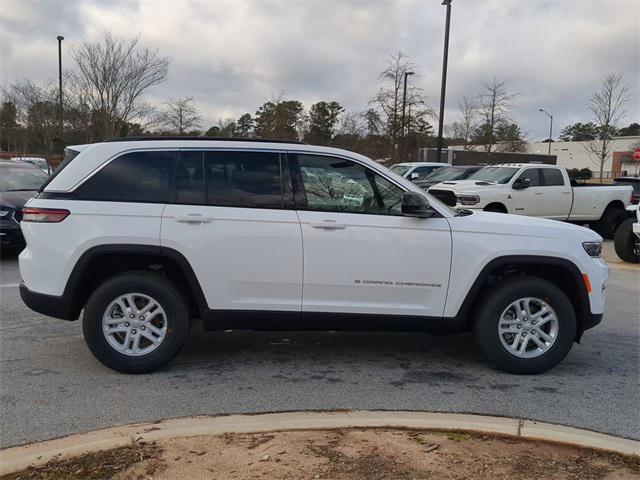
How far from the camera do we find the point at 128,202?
14.6 ft

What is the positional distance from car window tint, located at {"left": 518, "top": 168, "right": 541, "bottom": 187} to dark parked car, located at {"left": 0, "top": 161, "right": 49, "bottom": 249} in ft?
34.7

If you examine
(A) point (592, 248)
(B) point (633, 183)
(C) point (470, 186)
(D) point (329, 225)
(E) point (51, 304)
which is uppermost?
(B) point (633, 183)

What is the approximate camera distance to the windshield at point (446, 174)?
52.7ft

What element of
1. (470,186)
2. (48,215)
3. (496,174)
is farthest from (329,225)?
(496,174)

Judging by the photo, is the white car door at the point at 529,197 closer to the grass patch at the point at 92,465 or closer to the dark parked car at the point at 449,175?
the dark parked car at the point at 449,175

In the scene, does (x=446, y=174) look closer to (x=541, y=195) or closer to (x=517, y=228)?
(x=541, y=195)

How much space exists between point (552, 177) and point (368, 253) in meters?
10.7

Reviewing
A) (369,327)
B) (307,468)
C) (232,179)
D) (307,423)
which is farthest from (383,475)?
(232,179)

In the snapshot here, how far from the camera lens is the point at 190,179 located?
4547 millimetres

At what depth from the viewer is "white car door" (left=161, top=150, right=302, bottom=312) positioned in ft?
14.4

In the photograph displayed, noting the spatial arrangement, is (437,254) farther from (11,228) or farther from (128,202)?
(11,228)

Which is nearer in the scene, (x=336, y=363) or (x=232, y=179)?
(x=232, y=179)

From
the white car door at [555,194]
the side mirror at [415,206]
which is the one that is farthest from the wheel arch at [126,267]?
the white car door at [555,194]

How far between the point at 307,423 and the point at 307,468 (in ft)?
1.91
